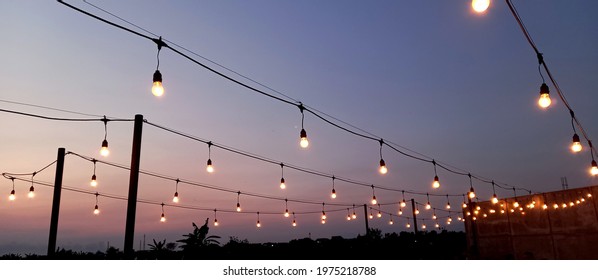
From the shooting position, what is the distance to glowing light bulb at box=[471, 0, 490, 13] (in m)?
4.16

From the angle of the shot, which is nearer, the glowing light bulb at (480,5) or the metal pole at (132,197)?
the glowing light bulb at (480,5)

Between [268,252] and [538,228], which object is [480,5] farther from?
[538,228]

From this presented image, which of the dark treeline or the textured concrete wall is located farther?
the textured concrete wall

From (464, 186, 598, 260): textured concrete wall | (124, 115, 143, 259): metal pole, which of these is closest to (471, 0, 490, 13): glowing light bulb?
(124, 115, 143, 259): metal pole

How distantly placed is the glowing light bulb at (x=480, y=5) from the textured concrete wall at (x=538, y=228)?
2057cm

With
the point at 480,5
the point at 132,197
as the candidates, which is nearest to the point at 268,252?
the point at 132,197

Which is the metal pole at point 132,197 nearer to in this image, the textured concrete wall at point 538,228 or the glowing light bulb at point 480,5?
the glowing light bulb at point 480,5

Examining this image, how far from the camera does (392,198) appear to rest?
3997 cm

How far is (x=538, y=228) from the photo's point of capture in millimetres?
22875

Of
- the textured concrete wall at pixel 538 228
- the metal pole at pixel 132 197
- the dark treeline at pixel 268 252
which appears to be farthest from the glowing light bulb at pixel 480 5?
the textured concrete wall at pixel 538 228

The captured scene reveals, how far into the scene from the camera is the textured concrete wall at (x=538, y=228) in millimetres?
20688

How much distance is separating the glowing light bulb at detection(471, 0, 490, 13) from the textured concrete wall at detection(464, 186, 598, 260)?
67.5 ft

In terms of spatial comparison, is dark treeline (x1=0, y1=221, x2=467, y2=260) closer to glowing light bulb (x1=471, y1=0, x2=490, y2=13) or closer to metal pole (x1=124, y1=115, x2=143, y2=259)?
metal pole (x1=124, y1=115, x2=143, y2=259)

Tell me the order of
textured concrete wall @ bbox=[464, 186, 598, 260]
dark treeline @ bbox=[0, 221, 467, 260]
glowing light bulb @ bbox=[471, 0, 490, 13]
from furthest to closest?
textured concrete wall @ bbox=[464, 186, 598, 260]
dark treeline @ bbox=[0, 221, 467, 260]
glowing light bulb @ bbox=[471, 0, 490, 13]
